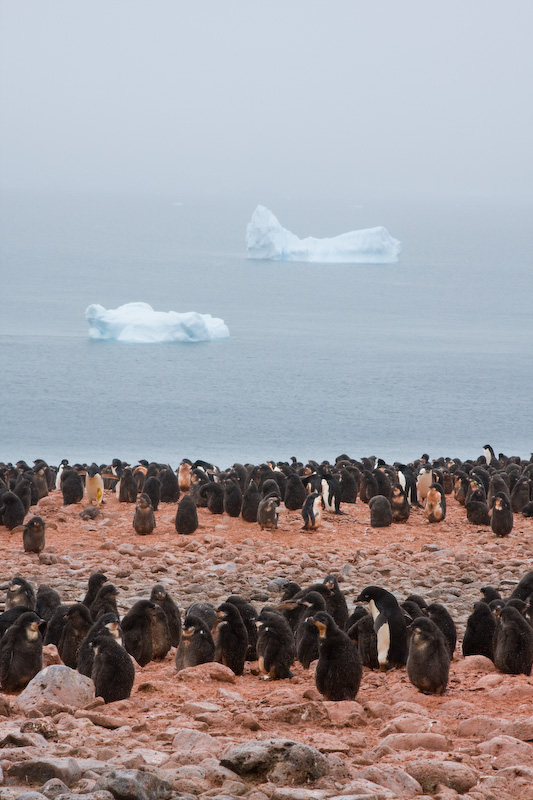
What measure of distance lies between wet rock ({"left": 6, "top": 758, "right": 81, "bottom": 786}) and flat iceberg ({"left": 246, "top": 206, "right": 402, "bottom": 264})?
7449 cm

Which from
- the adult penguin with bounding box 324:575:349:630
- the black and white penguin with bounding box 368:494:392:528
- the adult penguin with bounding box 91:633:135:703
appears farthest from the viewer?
the black and white penguin with bounding box 368:494:392:528

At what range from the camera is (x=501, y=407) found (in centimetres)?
4597

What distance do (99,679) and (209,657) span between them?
1136mm

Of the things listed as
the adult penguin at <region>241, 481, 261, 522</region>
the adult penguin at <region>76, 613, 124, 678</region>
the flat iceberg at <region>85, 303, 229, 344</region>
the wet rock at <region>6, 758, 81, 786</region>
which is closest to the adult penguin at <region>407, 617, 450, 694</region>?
the adult penguin at <region>76, 613, 124, 678</region>

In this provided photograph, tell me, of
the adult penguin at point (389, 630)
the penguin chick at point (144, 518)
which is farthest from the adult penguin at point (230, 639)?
the penguin chick at point (144, 518)

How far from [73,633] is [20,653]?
0.65 m

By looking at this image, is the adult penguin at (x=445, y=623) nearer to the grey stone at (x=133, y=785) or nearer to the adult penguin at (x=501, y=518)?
the grey stone at (x=133, y=785)

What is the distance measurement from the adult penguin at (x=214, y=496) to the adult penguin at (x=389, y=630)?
711cm

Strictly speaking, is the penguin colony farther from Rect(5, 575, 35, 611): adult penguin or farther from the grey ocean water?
the grey ocean water

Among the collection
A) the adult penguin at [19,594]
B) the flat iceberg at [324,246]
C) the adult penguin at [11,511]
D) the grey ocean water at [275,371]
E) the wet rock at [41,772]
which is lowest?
the wet rock at [41,772]

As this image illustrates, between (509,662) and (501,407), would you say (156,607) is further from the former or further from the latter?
(501,407)

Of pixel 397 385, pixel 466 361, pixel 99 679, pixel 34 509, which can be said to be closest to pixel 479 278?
pixel 466 361

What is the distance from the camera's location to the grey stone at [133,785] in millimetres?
3793

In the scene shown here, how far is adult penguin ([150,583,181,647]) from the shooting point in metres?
7.66
